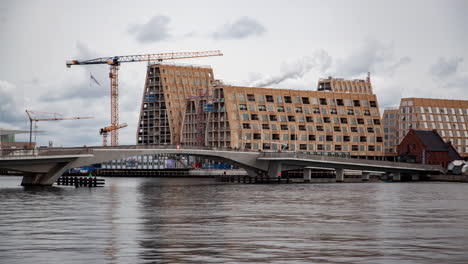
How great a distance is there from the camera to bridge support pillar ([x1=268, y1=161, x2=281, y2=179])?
163m

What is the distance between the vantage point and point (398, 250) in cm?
3206

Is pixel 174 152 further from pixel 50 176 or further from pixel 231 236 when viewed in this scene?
pixel 231 236

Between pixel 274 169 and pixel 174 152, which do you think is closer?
pixel 174 152

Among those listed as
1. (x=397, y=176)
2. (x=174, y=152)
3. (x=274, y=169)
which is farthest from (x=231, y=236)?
Result: (x=397, y=176)

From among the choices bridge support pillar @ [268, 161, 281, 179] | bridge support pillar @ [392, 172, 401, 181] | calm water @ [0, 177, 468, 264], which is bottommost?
calm water @ [0, 177, 468, 264]

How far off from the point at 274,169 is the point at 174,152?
3017 cm

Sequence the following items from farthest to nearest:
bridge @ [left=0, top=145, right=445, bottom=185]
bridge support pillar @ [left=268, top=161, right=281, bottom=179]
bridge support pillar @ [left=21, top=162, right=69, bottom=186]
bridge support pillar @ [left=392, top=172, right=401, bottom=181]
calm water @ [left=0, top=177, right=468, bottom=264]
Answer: bridge support pillar @ [left=392, top=172, right=401, bottom=181]
bridge support pillar @ [left=268, top=161, right=281, bottom=179]
bridge support pillar @ [left=21, top=162, right=69, bottom=186]
bridge @ [left=0, top=145, right=445, bottom=185]
calm water @ [left=0, top=177, right=468, bottom=264]

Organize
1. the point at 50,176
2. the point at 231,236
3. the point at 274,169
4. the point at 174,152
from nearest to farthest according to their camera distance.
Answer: the point at 231,236, the point at 50,176, the point at 174,152, the point at 274,169

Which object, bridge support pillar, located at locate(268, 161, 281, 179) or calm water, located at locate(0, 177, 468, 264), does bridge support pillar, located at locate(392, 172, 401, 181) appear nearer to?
bridge support pillar, located at locate(268, 161, 281, 179)

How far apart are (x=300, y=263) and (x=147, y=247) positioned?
8409 mm

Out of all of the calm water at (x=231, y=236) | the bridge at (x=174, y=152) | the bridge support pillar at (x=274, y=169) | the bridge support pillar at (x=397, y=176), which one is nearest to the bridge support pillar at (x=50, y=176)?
the bridge at (x=174, y=152)

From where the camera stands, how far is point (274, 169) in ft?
536

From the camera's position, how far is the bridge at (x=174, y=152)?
111 meters

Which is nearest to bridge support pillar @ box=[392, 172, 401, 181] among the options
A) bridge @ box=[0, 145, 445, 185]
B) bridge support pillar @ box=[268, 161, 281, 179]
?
bridge @ box=[0, 145, 445, 185]
